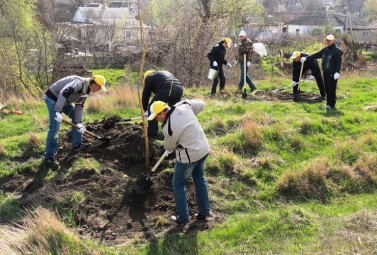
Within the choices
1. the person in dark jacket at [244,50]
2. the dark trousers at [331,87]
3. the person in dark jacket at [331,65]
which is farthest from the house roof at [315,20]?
the dark trousers at [331,87]

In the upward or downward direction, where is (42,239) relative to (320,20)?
downward

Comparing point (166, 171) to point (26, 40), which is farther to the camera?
point (26, 40)

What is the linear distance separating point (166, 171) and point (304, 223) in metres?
2.27

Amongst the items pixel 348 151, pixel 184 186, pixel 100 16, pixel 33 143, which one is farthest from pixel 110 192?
pixel 100 16

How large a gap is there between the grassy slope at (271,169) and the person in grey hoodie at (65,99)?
59 centimetres

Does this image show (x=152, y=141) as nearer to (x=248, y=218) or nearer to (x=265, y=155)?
(x=265, y=155)

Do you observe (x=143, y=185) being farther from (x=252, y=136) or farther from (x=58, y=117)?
(x=252, y=136)

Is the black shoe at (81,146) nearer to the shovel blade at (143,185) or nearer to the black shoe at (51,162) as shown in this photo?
the black shoe at (51,162)

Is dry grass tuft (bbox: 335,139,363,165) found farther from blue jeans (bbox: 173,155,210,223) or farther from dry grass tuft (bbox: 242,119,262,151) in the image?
blue jeans (bbox: 173,155,210,223)

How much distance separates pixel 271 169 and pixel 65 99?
3522 mm

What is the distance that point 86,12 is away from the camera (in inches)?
1884

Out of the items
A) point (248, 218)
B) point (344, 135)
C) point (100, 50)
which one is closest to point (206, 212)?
point (248, 218)

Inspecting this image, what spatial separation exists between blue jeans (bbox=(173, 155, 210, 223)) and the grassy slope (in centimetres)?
30

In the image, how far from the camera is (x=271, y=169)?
693 centimetres
